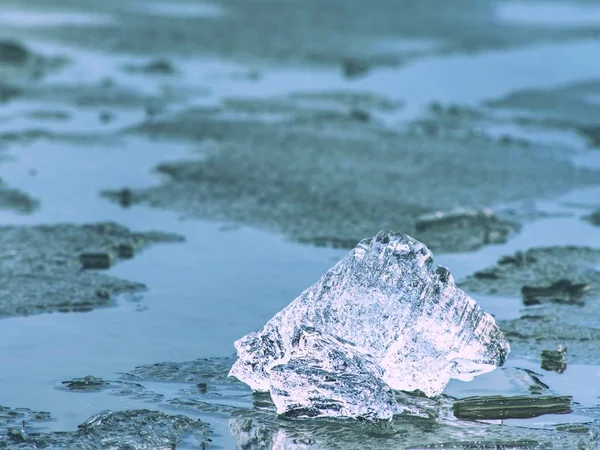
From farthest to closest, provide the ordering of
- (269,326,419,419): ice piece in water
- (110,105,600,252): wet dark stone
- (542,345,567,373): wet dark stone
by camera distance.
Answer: (110,105,600,252): wet dark stone < (542,345,567,373): wet dark stone < (269,326,419,419): ice piece in water

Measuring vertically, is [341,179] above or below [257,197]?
above

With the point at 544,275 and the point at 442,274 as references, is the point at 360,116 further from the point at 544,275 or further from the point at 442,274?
the point at 442,274

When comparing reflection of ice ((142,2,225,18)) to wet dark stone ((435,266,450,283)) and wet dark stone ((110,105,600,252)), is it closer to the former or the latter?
wet dark stone ((110,105,600,252))

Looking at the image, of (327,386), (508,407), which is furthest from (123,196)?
(508,407)

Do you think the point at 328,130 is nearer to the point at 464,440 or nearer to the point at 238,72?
the point at 238,72

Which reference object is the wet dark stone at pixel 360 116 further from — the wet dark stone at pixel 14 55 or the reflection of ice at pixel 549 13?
the reflection of ice at pixel 549 13

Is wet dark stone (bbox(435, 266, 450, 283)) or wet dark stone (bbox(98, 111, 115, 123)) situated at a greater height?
wet dark stone (bbox(98, 111, 115, 123))

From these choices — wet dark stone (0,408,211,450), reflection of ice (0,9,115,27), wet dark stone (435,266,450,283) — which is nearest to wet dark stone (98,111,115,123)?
reflection of ice (0,9,115,27)
